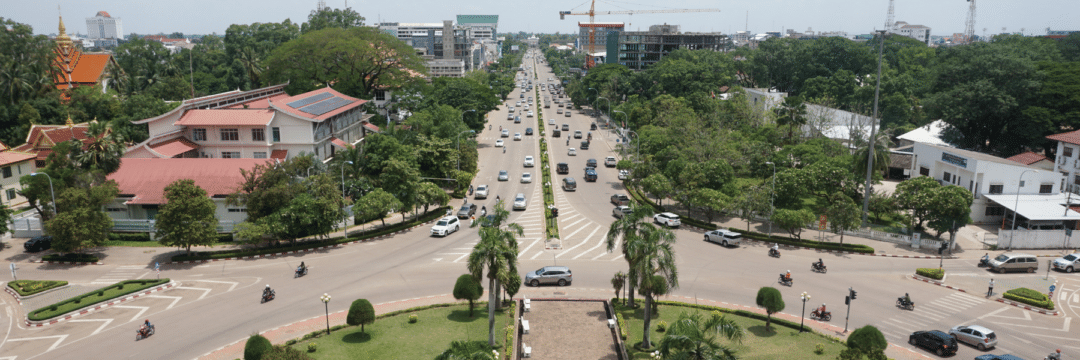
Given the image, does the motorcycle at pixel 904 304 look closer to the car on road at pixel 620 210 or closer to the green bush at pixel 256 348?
the car on road at pixel 620 210

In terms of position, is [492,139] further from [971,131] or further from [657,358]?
[657,358]

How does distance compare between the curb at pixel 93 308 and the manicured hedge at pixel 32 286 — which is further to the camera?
the manicured hedge at pixel 32 286

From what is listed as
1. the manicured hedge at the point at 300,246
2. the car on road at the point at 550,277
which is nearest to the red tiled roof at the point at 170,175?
the manicured hedge at the point at 300,246

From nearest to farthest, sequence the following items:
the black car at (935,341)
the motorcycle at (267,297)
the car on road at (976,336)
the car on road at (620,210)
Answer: the black car at (935,341) → the car on road at (976,336) → the motorcycle at (267,297) → the car on road at (620,210)

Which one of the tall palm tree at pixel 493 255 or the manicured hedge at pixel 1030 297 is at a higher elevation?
the tall palm tree at pixel 493 255

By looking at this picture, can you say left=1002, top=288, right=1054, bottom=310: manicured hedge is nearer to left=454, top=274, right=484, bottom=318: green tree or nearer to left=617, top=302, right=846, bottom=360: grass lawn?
left=617, top=302, right=846, bottom=360: grass lawn

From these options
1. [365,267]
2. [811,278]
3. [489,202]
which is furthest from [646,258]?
[489,202]

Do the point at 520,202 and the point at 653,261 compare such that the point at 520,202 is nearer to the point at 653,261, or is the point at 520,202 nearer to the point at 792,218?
the point at 792,218

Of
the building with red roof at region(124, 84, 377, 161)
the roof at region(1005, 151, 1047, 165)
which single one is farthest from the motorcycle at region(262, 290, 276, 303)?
the roof at region(1005, 151, 1047, 165)
